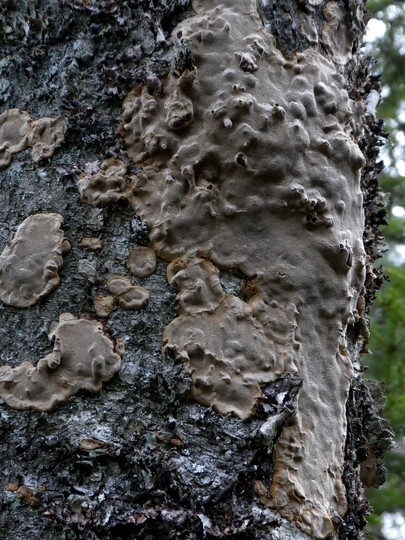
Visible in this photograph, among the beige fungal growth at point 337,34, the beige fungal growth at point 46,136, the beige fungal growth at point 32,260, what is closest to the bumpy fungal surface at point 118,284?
the beige fungal growth at point 32,260

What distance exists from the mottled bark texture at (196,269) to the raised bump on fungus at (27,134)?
2 centimetres

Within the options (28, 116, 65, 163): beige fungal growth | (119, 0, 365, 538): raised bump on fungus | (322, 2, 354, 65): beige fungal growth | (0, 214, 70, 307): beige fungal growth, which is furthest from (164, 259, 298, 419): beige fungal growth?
(322, 2, 354, 65): beige fungal growth

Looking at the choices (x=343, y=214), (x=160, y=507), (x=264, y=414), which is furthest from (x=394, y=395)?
(x=160, y=507)

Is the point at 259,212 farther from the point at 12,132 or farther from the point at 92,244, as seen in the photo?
the point at 12,132

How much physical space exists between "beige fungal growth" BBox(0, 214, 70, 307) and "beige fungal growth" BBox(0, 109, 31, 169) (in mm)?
222

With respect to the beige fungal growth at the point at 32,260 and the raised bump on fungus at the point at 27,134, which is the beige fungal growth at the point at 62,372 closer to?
the beige fungal growth at the point at 32,260

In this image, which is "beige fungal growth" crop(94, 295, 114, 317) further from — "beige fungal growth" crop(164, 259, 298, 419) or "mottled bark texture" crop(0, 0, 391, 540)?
"beige fungal growth" crop(164, 259, 298, 419)

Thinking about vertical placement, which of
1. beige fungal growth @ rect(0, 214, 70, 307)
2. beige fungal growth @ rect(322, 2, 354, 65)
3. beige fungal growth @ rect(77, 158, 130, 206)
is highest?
beige fungal growth @ rect(322, 2, 354, 65)

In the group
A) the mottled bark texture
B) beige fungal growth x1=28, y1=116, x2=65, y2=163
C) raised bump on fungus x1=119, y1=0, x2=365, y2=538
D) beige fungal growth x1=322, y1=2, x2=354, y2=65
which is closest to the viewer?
the mottled bark texture

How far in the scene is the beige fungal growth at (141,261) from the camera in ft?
4.32

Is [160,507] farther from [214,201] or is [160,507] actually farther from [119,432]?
[214,201]

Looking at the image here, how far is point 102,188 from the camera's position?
54.2 inches

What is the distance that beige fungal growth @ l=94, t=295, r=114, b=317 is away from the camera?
4.20 feet

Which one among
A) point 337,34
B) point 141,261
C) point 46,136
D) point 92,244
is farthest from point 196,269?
point 337,34
